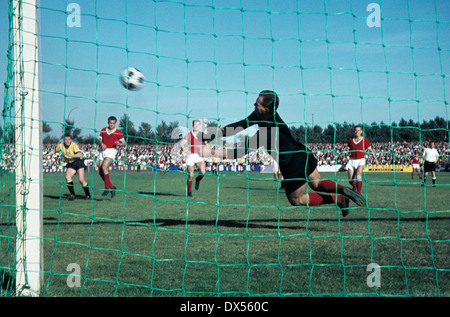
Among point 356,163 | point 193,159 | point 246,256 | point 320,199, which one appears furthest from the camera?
point 193,159

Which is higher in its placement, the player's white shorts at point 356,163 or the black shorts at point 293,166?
the player's white shorts at point 356,163

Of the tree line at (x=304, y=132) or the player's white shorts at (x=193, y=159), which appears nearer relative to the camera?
the tree line at (x=304, y=132)

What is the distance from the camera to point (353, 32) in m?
4.11

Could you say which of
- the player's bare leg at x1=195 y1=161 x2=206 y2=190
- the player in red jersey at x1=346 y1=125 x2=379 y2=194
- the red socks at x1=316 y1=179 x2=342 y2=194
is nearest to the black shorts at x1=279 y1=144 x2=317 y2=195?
the red socks at x1=316 y1=179 x2=342 y2=194

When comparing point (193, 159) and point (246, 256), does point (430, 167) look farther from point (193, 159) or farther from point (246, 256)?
point (246, 256)

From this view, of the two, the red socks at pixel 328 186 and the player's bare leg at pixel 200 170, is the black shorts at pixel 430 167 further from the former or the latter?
the red socks at pixel 328 186

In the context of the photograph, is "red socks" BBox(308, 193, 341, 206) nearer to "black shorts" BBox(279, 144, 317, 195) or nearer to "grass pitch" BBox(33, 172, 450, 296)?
"black shorts" BBox(279, 144, 317, 195)

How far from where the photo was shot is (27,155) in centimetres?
329

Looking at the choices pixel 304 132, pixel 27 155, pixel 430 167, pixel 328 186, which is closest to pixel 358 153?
pixel 328 186

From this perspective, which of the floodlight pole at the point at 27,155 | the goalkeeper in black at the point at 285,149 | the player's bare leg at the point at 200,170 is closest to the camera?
the floodlight pole at the point at 27,155

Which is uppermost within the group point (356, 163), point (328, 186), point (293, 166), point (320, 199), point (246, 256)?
point (356, 163)

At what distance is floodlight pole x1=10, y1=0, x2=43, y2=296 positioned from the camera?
326cm

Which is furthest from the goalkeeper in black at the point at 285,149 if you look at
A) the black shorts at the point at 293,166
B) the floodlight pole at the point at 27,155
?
the floodlight pole at the point at 27,155

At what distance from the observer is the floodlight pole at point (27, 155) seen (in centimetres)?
326
